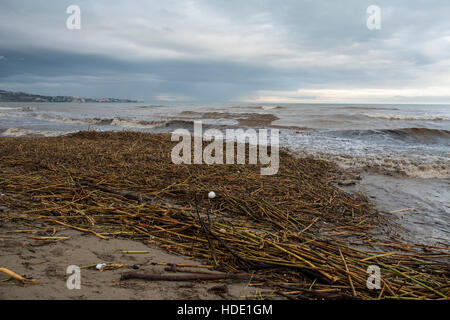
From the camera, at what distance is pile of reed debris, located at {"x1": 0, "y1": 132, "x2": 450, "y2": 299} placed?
1.86 metres

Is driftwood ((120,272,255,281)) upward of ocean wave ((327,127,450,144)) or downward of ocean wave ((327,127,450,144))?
downward

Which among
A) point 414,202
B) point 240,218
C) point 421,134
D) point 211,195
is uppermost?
point 421,134

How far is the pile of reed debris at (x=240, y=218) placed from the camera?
1.86 meters

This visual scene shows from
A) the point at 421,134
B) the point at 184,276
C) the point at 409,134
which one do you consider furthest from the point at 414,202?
the point at 421,134

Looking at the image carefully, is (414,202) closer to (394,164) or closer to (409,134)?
(394,164)

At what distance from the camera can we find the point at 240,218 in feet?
9.16

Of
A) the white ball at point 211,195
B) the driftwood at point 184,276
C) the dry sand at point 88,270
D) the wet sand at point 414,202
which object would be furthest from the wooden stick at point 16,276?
the wet sand at point 414,202

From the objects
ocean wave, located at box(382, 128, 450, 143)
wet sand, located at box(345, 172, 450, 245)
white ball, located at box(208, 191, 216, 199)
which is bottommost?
wet sand, located at box(345, 172, 450, 245)

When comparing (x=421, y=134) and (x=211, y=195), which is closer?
(x=211, y=195)

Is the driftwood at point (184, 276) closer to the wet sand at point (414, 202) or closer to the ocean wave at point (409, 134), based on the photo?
the wet sand at point (414, 202)

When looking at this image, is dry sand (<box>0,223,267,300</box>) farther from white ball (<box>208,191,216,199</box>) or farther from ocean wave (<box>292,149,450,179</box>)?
ocean wave (<box>292,149,450,179</box>)

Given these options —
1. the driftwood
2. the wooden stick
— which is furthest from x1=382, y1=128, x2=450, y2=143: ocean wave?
the wooden stick

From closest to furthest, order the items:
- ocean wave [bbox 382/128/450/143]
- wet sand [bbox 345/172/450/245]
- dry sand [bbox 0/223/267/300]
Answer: dry sand [bbox 0/223/267/300]
wet sand [bbox 345/172/450/245]
ocean wave [bbox 382/128/450/143]

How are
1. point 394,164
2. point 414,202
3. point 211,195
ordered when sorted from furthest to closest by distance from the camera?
1. point 394,164
2. point 414,202
3. point 211,195
